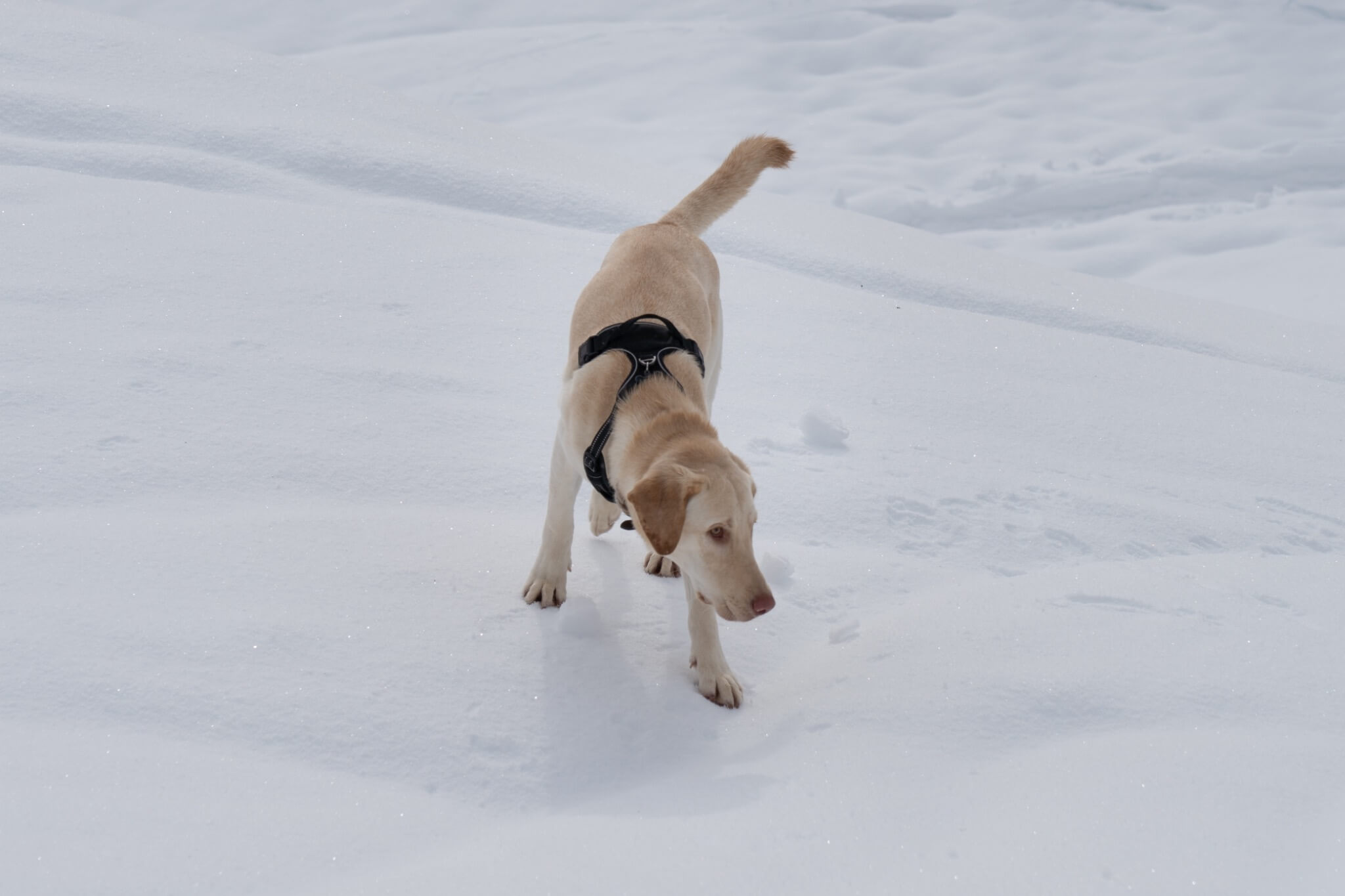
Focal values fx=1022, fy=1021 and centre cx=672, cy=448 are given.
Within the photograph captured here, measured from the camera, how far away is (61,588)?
103 inches

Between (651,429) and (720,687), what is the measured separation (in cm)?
71

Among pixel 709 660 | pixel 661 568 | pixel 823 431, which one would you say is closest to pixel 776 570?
pixel 661 568

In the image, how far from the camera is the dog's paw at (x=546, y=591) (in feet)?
9.85

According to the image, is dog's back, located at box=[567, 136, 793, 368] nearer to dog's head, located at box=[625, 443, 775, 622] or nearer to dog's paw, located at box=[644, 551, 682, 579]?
dog's paw, located at box=[644, 551, 682, 579]

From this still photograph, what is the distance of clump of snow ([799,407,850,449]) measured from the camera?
13.3 feet

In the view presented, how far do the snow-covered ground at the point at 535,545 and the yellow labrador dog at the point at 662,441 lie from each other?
192 mm

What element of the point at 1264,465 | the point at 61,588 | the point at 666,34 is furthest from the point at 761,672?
the point at 666,34

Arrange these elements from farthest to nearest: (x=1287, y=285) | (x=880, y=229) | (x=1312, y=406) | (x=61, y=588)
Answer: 1. (x=1287, y=285)
2. (x=880, y=229)
3. (x=1312, y=406)
4. (x=61, y=588)

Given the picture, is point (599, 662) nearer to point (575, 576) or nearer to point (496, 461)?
point (575, 576)

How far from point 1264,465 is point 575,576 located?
3125 mm

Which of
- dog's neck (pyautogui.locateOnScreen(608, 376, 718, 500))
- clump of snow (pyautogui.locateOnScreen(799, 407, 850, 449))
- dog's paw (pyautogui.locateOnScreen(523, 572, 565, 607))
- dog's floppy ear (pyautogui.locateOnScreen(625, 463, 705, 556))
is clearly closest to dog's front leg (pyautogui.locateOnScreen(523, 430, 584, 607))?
dog's paw (pyautogui.locateOnScreen(523, 572, 565, 607))

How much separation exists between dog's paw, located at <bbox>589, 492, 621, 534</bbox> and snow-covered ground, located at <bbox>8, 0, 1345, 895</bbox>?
11 cm

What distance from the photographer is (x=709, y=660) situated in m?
2.73

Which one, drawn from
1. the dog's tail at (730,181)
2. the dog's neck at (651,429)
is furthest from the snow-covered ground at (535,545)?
the dog's tail at (730,181)
